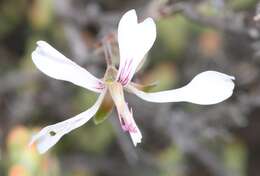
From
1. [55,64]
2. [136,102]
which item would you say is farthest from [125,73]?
[136,102]

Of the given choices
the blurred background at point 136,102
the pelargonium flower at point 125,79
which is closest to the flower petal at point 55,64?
the pelargonium flower at point 125,79

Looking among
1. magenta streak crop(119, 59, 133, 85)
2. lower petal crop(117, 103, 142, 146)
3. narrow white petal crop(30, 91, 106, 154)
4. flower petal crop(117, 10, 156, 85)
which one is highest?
flower petal crop(117, 10, 156, 85)

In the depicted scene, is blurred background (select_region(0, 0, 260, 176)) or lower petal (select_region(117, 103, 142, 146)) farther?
blurred background (select_region(0, 0, 260, 176))

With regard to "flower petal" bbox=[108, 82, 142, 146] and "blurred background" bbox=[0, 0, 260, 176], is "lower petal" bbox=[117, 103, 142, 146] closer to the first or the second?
"flower petal" bbox=[108, 82, 142, 146]

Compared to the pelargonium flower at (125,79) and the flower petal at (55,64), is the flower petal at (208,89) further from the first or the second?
the flower petal at (55,64)

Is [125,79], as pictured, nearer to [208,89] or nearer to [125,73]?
[125,73]

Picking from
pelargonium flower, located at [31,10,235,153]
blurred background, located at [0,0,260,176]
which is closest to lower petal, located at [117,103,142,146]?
pelargonium flower, located at [31,10,235,153]
